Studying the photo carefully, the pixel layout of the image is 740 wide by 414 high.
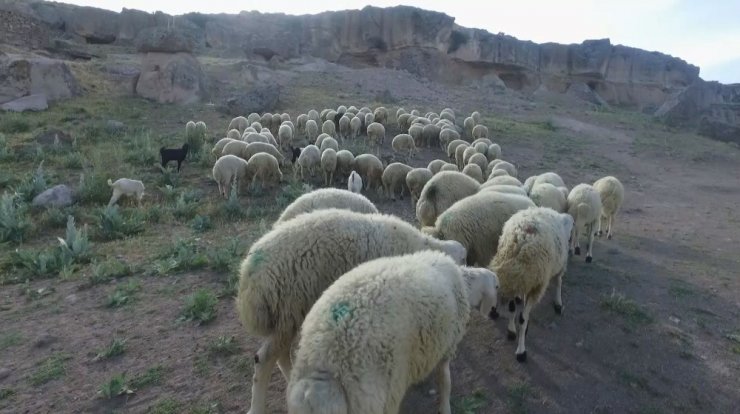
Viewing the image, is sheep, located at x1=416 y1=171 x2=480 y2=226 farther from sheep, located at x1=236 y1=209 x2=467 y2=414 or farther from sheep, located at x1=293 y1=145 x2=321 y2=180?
sheep, located at x1=293 y1=145 x2=321 y2=180

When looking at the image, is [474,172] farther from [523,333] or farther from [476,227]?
[523,333]

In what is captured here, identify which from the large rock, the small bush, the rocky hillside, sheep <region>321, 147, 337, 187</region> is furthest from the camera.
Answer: the rocky hillside

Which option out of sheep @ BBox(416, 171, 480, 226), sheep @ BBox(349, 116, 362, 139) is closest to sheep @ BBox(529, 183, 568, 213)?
sheep @ BBox(416, 171, 480, 226)

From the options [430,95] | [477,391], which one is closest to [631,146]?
[430,95]

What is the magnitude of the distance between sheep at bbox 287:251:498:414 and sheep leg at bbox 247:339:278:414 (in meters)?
0.81

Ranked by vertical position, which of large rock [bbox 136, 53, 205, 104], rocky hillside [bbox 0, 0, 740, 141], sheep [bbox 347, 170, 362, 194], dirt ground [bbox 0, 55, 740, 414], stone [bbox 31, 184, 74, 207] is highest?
rocky hillside [bbox 0, 0, 740, 141]

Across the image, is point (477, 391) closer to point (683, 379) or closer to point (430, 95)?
point (683, 379)

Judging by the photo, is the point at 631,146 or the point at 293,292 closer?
the point at 293,292

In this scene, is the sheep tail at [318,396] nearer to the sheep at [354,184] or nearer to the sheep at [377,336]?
the sheep at [377,336]

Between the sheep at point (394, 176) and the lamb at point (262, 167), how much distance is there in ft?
→ 8.28

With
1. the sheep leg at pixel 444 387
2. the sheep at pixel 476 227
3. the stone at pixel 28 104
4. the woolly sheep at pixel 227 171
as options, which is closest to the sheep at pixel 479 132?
the woolly sheep at pixel 227 171

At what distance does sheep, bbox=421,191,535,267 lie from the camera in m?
5.88

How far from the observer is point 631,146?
2105 centimetres

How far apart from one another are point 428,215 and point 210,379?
13.3 feet
